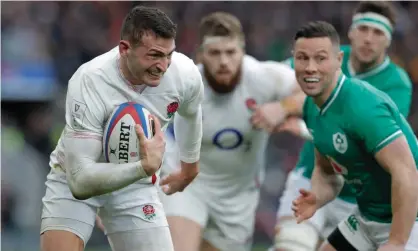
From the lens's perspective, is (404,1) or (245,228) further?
(404,1)

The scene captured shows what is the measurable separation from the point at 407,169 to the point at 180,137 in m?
1.56

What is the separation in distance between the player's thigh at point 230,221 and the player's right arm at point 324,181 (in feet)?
6.33

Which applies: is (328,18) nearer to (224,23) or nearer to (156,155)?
(224,23)

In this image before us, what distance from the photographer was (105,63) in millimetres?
5555

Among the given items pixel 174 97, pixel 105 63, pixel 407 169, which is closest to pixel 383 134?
pixel 407 169

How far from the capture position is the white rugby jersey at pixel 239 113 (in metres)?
7.67

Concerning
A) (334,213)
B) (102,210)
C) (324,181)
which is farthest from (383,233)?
(334,213)

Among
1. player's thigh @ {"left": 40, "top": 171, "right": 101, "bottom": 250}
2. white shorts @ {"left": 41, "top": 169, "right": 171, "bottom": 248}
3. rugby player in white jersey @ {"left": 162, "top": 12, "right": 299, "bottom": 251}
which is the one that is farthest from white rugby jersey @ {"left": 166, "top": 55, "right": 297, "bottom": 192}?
player's thigh @ {"left": 40, "top": 171, "right": 101, "bottom": 250}

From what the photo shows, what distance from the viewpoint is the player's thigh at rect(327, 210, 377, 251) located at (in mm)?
6137

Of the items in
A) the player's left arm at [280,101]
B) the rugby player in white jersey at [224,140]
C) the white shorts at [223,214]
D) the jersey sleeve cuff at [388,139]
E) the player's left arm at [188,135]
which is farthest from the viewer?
the white shorts at [223,214]

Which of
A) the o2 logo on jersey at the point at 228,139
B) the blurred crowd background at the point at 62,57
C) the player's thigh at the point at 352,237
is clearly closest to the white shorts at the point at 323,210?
the o2 logo on jersey at the point at 228,139

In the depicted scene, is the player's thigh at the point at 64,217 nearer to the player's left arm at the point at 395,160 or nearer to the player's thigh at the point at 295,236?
the player's left arm at the point at 395,160

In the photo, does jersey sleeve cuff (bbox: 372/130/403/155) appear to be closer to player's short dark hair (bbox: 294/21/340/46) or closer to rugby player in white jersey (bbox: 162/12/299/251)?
player's short dark hair (bbox: 294/21/340/46)

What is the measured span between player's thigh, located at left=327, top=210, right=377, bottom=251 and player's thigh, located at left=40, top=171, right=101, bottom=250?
5.12 ft
